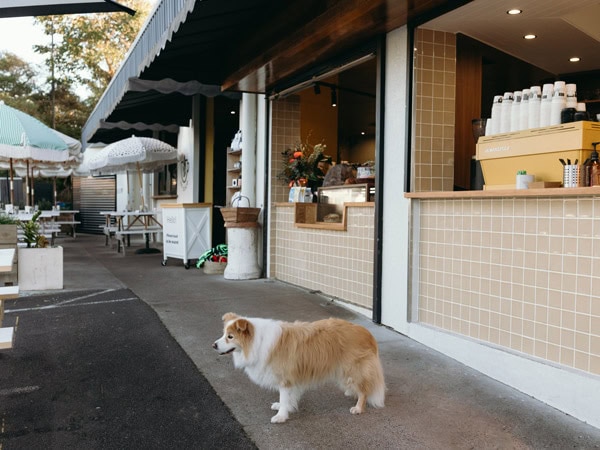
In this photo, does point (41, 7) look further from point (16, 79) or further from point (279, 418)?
point (16, 79)

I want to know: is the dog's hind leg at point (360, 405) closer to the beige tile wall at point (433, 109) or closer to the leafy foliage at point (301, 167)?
the beige tile wall at point (433, 109)

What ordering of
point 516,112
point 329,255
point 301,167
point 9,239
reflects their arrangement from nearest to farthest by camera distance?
point 516,112, point 329,255, point 9,239, point 301,167

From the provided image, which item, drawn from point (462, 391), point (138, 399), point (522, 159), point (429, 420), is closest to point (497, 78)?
point (522, 159)

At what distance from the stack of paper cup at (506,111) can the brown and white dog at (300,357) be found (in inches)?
80.1

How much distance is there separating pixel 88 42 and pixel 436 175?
25391mm

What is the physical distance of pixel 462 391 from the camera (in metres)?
3.43

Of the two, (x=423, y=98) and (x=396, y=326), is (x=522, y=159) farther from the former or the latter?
(x=396, y=326)

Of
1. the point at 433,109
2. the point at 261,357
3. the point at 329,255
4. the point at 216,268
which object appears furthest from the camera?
the point at 216,268

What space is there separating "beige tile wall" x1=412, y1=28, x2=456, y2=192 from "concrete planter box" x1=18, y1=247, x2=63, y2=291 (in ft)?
16.0

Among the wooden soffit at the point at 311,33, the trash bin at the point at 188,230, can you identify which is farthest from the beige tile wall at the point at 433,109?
the trash bin at the point at 188,230

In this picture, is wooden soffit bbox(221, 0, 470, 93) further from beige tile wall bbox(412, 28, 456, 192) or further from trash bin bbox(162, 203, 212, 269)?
trash bin bbox(162, 203, 212, 269)

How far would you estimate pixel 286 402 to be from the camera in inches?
116

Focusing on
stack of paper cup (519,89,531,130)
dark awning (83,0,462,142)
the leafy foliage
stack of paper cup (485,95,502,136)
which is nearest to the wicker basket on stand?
the leafy foliage

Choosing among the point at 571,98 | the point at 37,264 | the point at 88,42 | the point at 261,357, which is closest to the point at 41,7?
the point at 37,264
